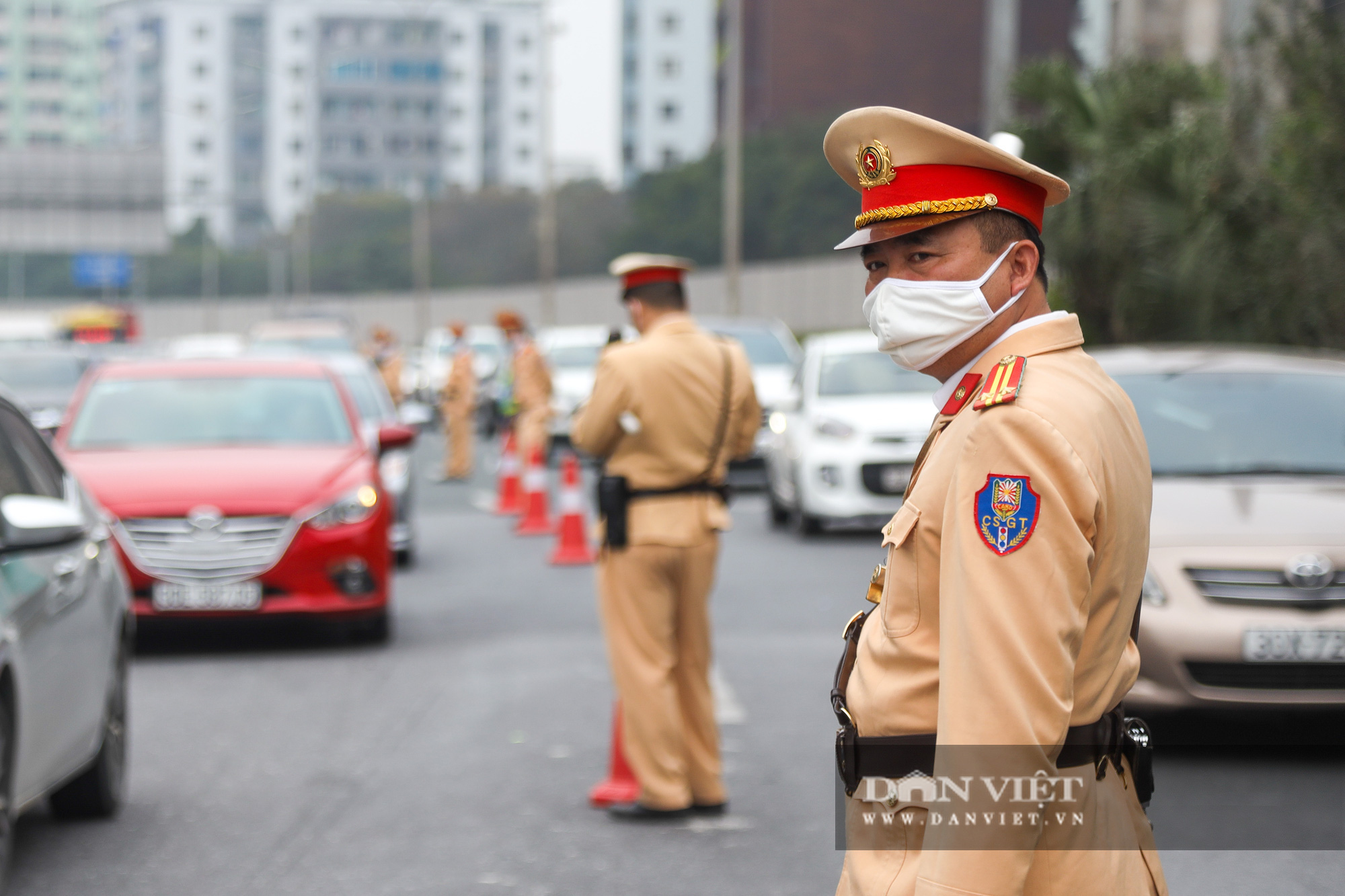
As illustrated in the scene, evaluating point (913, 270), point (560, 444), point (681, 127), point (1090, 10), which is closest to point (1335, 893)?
point (913, 270)

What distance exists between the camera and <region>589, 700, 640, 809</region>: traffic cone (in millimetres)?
6359

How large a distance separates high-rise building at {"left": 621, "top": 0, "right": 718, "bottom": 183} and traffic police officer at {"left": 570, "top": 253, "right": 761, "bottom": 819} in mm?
114634

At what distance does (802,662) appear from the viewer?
955 cm

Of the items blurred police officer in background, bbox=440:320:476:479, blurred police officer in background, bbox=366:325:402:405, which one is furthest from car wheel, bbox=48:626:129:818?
blurred police officer in background, bbox=366:325:402:405

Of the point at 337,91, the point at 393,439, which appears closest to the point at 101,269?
the point at 337,91

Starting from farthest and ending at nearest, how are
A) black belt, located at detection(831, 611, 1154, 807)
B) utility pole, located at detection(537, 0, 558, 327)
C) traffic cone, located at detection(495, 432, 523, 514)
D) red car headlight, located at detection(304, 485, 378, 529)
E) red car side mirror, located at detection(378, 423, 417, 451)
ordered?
utility pole, located at detection(537, 0, 558, 327) → traffic cone, located at detection(495, 432, 523, 514) → red car side mirror, located at detection(378, 423, 417, 451) → red car headlight, located at detection(304, 485, 378, 529) → black belt, located at detection(831, 611, 1154, 807)

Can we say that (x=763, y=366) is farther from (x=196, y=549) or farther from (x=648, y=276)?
(x=648, y=276)

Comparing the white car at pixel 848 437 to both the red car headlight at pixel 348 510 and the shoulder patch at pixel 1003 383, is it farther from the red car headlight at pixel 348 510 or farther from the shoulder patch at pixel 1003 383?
the shoulder patch at pixel 1003 383

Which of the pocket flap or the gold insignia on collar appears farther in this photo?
the gold insignia on collar

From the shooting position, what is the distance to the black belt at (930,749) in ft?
7.82

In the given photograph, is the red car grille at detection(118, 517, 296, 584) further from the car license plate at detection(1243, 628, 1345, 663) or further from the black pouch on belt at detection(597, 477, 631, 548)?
the car license plate at detection(1243, 628, 1345, 663)

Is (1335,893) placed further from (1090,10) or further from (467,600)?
(1090,10)

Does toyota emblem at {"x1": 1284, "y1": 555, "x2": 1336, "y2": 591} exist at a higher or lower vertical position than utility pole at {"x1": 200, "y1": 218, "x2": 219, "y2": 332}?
higher

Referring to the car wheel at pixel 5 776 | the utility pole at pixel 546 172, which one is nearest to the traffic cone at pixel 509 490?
the car wheel at pixel 5 776
